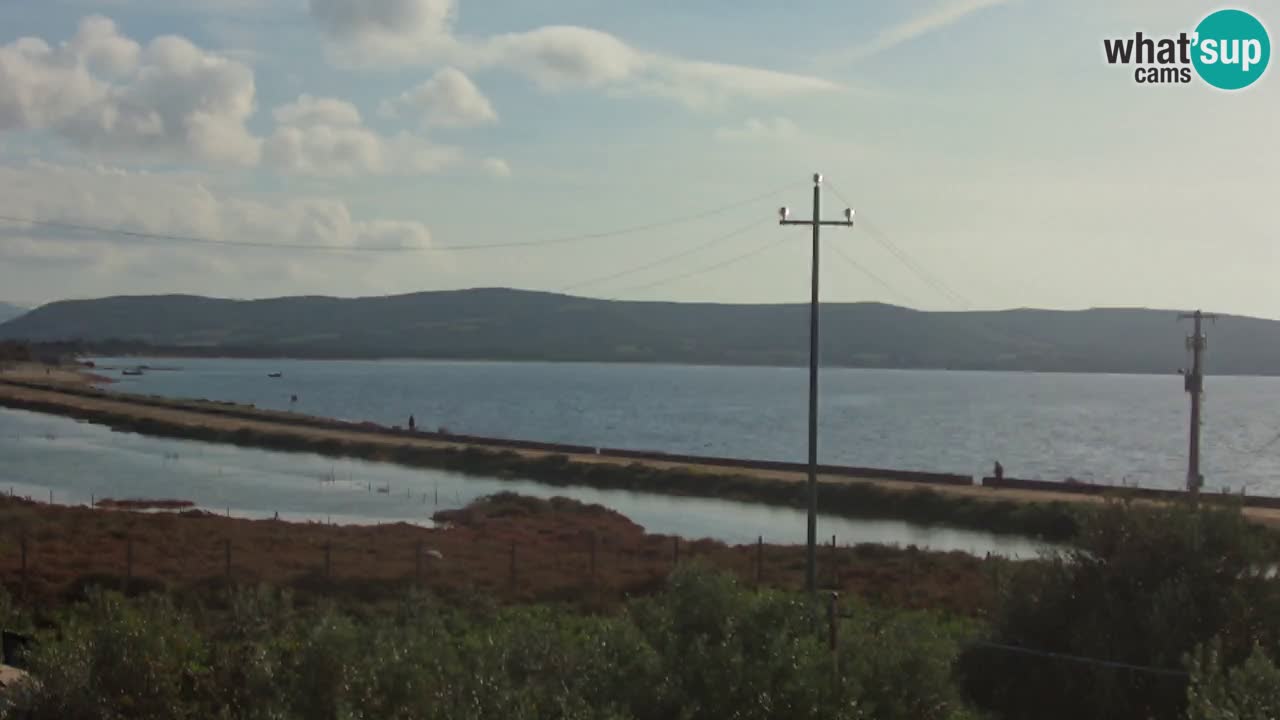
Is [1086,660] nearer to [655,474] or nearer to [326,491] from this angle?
[326,491]

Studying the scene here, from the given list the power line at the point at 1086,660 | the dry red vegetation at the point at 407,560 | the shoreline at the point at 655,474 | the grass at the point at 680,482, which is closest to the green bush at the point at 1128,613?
the power line at the point at 1086,660

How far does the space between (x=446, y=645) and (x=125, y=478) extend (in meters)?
60.7

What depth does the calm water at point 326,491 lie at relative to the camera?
54062 millimetres

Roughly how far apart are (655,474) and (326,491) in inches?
783

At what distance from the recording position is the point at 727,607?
13.4 metres

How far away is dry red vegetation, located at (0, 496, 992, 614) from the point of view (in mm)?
31797

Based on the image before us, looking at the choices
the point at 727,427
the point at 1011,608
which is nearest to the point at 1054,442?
the point at 727,427

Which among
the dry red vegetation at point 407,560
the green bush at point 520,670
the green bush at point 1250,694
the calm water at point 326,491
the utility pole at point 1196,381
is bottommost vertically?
the calm water at point 326,491

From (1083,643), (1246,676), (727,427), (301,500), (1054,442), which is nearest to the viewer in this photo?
(1246,676)

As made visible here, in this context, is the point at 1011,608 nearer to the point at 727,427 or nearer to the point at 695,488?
the point at 695,488

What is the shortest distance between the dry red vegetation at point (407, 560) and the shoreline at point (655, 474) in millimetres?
6888

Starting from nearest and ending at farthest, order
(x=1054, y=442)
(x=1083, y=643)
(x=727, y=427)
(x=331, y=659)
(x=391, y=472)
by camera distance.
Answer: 1. (x=331, y=659)
2. (x=1083, y=643)
3. (x=391, y=472)
4. (x=1054, y=442)
5. (x=727, y=427)

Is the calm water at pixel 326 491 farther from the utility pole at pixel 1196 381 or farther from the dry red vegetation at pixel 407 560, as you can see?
the utility pole at pixel 1196 381

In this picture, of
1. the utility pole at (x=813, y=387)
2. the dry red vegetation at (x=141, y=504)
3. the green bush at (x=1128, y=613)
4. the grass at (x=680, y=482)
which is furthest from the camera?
the grass at (x=680, y=482)
